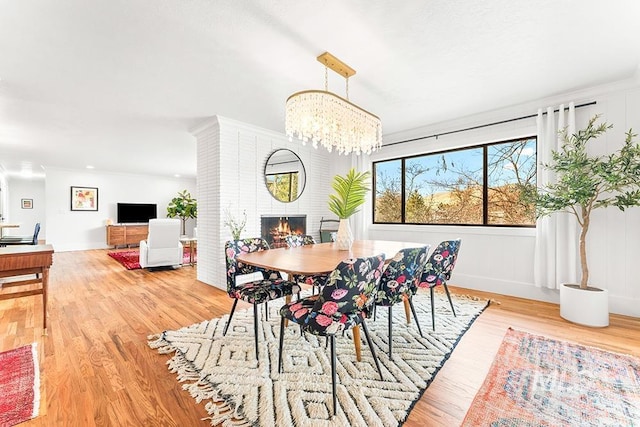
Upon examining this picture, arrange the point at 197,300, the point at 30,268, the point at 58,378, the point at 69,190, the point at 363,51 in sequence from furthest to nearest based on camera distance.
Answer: the point at 69,190, the point at 197,300, the point at 30,268, the point at 363,51, the point at 58,378

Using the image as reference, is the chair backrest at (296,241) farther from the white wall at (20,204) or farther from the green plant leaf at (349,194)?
the white wall at (20,204)

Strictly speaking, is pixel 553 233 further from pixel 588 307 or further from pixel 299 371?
pixel 299 371

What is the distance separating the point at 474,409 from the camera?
5.06ft

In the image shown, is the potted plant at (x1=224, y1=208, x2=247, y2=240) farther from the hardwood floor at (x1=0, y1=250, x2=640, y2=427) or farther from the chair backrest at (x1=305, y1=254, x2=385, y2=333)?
the chair backrest at (x1=305, y1=254, x2=385, y2=333)

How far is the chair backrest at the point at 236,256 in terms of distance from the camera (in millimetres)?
2273

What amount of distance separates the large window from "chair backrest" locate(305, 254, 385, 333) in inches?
110

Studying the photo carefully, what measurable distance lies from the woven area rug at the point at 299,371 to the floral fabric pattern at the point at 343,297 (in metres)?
0.42

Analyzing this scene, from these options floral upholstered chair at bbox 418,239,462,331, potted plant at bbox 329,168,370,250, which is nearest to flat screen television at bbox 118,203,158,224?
potted plant at bbox 329,168,370,250

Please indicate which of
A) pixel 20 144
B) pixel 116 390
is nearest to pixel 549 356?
pixel 116 390

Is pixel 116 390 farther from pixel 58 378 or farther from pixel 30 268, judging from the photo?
pixel 30 268

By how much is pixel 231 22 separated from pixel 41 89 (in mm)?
2518

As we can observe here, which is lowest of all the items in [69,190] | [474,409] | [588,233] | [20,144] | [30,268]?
[474,409]

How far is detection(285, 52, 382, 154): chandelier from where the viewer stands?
2.31 m

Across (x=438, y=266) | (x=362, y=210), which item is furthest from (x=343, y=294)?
(x=362, y=210)
